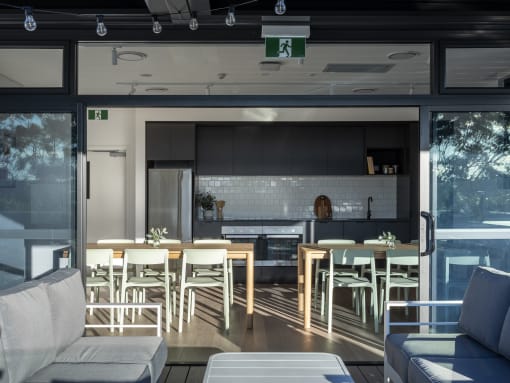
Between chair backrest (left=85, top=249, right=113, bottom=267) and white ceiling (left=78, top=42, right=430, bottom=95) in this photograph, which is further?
chair backrest (left=85, top=249, right=113, bottom=267)

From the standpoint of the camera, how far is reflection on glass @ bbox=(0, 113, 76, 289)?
4.19 m

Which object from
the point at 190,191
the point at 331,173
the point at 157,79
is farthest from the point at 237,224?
the point at 157,79

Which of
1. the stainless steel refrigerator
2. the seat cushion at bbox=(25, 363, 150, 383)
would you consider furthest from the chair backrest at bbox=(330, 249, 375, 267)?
the stainless steel refrigerator

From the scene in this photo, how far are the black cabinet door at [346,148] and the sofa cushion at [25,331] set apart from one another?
21.6 feet

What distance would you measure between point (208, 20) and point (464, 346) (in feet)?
9.31

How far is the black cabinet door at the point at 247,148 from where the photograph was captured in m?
8.95

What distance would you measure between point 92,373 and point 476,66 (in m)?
3.51

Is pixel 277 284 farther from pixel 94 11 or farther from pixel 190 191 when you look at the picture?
pixel 94 11

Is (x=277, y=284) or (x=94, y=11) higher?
(x=94, y=11)

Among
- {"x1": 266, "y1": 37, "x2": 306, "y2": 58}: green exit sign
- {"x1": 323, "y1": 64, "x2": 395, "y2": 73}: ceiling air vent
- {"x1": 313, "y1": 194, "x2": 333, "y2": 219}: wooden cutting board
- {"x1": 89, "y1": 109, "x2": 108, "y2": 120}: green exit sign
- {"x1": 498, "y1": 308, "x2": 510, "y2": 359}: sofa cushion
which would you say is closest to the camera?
{"x1": 498, "y1": 308, "x2": 510, "y2": 359}: sofa cushion

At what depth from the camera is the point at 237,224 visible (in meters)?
8.58

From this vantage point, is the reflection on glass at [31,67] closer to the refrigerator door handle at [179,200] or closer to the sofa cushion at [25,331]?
the sofa cushion at [25,331]

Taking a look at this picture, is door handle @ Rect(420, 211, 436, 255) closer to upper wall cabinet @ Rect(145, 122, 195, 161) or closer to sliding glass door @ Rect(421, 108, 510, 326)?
sliding glass door @ Rect(421, 108, 510, 326)

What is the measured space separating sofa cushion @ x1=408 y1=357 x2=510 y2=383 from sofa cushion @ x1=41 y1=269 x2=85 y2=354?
6.38 feet
